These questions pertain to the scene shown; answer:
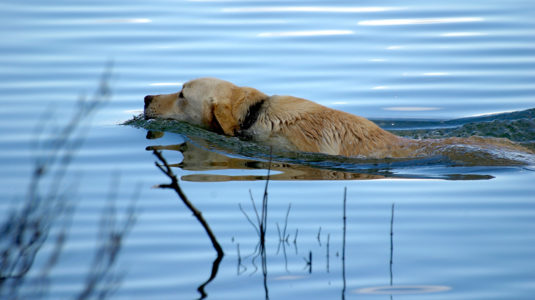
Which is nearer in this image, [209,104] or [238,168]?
[238,168]

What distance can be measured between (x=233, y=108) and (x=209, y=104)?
0.31 m

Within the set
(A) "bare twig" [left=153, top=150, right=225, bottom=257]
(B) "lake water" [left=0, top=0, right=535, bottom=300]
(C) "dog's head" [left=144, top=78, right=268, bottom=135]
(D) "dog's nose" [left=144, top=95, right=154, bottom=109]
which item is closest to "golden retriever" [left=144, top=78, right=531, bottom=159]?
(C) "dog's head" [left=144, top=78, right=268, bottom=135]

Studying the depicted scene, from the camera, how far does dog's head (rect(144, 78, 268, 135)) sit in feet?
32.0

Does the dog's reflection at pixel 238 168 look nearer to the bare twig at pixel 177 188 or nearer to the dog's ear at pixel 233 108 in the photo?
the dog's ear at pixel 233 108

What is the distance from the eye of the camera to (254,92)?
32.2ft

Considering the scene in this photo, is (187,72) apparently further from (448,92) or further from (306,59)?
(448,92)

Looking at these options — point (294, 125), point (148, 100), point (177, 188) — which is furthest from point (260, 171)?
point (177, 188)

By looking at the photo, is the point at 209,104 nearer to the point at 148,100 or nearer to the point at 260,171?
the point at 148,100

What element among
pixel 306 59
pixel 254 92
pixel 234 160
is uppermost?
pixel 306 59

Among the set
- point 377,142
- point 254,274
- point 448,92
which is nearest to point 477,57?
point 448,92

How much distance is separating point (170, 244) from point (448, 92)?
8.05 m

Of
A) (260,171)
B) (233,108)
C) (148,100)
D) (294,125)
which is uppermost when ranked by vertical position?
(148,100)

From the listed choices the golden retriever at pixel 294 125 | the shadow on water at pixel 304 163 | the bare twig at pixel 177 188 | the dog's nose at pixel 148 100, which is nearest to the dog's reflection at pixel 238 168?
the shadow on water at pixel 304 163

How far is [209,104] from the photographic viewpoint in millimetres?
9875
